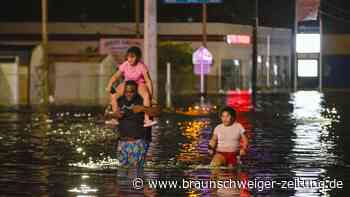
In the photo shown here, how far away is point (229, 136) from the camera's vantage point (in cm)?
1644

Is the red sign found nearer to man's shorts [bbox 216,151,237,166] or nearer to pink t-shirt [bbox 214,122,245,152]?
man's shorts [bbox 216,151,237,166]

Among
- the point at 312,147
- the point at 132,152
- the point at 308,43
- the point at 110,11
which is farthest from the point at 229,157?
the point at 308,43

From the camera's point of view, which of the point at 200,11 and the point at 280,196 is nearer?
the point at 280,196

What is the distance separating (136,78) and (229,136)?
6.11 feet

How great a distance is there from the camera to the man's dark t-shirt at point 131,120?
15234 mm

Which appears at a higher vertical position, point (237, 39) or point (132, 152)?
point (237, 39)

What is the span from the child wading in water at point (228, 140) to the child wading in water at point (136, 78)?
4.74 ft

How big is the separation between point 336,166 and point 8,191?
6291mm

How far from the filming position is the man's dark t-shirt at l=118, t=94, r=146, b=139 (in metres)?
15.2

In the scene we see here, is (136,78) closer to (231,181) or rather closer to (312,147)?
(231,181)

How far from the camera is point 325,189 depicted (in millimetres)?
14539

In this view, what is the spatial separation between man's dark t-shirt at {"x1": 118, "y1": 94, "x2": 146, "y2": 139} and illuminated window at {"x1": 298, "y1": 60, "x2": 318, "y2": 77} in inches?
2920

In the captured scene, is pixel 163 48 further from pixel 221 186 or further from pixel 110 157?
pixel 221 186

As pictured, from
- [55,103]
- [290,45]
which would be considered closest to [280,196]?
[55,103]
